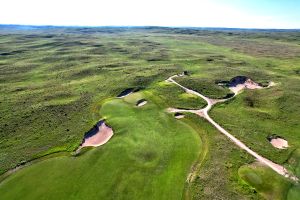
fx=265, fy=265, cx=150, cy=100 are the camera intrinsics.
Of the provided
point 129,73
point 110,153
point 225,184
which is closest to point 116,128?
point 110,153

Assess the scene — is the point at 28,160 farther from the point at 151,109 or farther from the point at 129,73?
the point at 129,73

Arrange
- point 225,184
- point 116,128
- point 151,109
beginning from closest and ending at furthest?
1. point 225,184
2. point 116,128
3. point 151,109

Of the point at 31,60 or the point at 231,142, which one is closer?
the point at 231,142

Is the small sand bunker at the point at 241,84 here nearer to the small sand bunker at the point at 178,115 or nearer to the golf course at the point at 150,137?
the golf course at the point at 150,137

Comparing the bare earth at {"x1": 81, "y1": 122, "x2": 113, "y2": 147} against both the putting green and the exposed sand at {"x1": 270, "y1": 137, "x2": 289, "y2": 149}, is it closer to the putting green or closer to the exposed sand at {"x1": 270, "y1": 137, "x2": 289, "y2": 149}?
the putting green

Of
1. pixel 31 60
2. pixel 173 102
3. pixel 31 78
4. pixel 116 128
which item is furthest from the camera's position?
pixel 31 60
